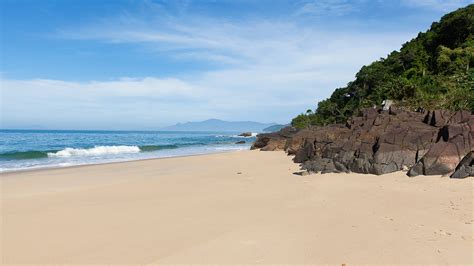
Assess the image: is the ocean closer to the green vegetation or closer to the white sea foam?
the white sea foam

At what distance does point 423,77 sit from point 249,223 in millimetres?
30855

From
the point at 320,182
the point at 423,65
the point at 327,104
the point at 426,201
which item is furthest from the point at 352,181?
the point at 327,104

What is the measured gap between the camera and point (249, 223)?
6277 mm

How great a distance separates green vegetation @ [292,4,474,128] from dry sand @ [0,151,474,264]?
12648mm

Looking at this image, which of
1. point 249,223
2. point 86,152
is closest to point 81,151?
point 86,152

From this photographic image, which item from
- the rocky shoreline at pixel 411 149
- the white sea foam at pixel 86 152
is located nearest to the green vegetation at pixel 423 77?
the rocky shoreline at pixel 411 149

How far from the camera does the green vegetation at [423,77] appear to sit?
2239 centimetres

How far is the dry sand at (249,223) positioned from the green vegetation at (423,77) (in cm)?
1265

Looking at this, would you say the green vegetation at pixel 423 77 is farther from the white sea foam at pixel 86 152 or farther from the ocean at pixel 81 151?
the white sea foam at pixel 86 152

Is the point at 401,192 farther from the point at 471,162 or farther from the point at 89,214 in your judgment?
the point at 89,214

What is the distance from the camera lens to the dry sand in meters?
4.84

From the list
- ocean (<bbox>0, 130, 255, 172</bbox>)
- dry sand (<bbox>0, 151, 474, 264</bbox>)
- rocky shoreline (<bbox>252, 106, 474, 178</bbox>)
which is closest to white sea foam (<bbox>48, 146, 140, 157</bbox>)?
ocean (<bbox>0, 130, 255, 172</bbox>)

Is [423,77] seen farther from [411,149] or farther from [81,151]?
[81,151]

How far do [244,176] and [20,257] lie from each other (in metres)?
8.61
